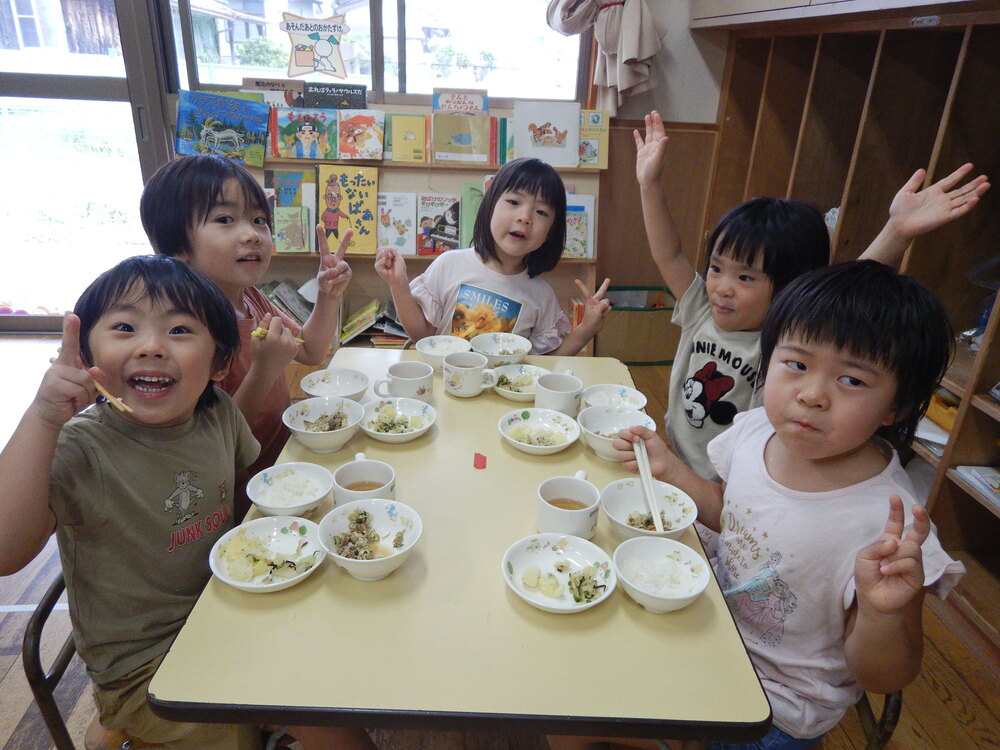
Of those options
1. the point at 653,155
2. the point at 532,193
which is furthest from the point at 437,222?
the point at 653,155

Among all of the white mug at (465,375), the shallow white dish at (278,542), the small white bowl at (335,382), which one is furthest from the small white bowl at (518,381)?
the shallow white dish at (278,542)

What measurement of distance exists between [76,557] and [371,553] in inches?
20.6

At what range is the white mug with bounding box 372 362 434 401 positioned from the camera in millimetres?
1562

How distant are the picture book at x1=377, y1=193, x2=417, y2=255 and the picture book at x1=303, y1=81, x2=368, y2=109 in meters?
0.53

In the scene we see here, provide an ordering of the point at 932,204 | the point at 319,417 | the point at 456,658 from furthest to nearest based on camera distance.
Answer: the point at 319,417 → the point at 932,204 → the point at 456,658

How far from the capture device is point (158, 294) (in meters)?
1.09

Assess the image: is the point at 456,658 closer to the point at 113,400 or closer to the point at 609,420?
the point at 113,400

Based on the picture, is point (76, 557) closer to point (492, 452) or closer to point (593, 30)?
Result: point (492, 452)

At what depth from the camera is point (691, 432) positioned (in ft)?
5.64

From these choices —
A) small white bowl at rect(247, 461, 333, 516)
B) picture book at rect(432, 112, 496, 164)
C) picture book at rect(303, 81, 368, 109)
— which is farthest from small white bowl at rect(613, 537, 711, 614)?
picture book at rect(303, 81, 368, 109)

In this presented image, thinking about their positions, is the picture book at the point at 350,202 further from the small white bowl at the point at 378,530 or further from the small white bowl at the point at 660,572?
the small white bowl at the point at 660,572

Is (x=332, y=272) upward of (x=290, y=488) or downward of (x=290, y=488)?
upward

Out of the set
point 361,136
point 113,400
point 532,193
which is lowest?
point 113,400

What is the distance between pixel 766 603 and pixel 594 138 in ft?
9.90
